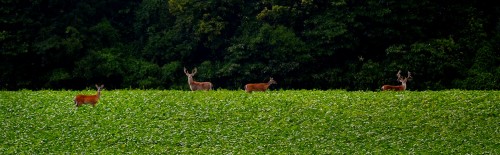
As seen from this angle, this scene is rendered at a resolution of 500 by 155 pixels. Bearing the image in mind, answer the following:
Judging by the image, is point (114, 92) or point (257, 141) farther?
point (114, 92)

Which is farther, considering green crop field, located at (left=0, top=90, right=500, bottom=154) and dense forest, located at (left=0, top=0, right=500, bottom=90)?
dense forest, located at (left=0, top=0, right=500, bottom=90)

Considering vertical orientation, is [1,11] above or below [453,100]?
above

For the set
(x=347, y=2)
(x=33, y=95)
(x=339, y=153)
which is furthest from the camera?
(x=347, y=2)

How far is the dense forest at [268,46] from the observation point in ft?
115

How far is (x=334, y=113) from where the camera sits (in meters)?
22.5

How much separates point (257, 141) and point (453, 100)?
6.42 m

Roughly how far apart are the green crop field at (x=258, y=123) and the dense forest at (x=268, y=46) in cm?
1059

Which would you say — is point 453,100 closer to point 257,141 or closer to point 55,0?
point 257,141

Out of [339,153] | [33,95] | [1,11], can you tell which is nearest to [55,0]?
[1,11]

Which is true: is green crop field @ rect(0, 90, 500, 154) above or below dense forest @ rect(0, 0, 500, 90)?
below

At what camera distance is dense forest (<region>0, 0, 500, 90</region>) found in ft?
115

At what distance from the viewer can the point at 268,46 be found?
37125 millimetres

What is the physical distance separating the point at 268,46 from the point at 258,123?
15.5m

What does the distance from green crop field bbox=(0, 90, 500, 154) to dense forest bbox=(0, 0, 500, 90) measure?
10.6m
